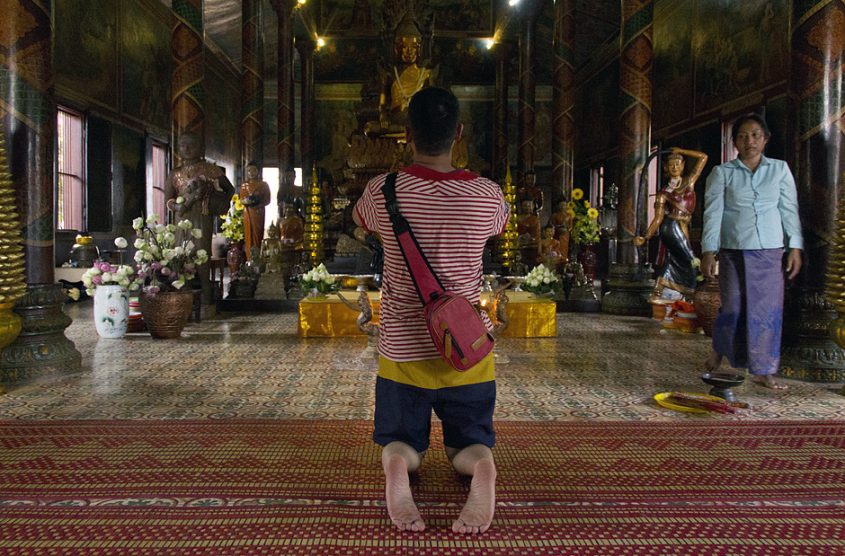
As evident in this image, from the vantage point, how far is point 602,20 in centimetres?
1700

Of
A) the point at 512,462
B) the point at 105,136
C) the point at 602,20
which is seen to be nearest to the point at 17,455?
the point at 512,462

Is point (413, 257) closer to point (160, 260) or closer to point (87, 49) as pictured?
point (160, 260)

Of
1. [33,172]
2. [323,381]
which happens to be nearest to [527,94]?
[323,381]

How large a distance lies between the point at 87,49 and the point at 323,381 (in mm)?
10185

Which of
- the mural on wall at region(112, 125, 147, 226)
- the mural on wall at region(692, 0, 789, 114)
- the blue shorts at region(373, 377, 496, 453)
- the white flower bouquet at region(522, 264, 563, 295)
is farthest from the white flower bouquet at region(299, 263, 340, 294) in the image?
the mural on wall at region(112, 125, 147, 226)

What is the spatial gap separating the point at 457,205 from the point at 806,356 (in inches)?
139

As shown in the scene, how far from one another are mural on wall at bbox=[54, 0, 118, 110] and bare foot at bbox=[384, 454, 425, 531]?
10.7 metres

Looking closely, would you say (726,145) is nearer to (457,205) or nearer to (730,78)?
(730,78)

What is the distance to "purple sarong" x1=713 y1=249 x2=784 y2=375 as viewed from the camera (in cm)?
392

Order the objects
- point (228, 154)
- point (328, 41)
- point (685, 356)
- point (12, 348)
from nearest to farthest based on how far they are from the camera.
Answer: point (12, 348) < point (685, 356) < point (328, 41) < point (228, 154)

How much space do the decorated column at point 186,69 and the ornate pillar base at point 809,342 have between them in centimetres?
645

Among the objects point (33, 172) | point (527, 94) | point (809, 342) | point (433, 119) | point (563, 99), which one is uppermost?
point (527, 94)

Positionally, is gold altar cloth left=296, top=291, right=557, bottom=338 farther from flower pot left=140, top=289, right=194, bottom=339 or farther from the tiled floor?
flower pot left=140, top=289, right=194, bottom=339

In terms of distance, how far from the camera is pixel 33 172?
4348mm
